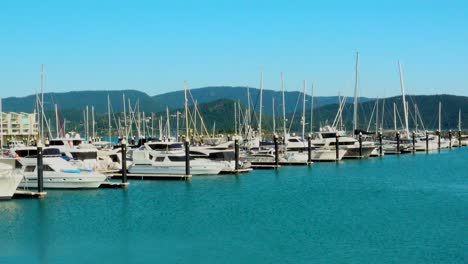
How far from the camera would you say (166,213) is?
3747cm

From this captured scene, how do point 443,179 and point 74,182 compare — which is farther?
point 443,179

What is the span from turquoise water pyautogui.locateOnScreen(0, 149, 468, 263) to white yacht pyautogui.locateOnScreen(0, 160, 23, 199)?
651 mm

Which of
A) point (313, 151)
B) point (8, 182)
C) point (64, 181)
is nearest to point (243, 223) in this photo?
point (8, 182)

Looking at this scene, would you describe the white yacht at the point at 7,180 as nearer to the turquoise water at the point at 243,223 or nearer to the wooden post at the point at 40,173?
the turquoise water at the point at 243,223

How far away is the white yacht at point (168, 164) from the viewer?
2116 inches

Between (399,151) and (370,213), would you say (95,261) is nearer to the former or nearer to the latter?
(370,213)

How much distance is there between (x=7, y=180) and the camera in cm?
3919

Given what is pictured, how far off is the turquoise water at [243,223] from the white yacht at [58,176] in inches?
37.2

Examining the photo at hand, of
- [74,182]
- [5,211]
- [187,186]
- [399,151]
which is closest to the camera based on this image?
[5,211]

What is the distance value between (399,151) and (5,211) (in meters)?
63.7

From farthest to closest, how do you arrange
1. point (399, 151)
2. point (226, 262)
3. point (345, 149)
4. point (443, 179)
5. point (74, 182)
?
point (399, 151), point (345, 149), point (443, 179), point (74, 182), point (226, 262)

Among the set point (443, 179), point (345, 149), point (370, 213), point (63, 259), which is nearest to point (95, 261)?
point (63, 259)

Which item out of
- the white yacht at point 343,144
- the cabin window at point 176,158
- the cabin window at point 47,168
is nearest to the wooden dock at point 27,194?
the cabin window at point 47,168

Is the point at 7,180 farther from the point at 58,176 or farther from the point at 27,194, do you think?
the point at 58,176
